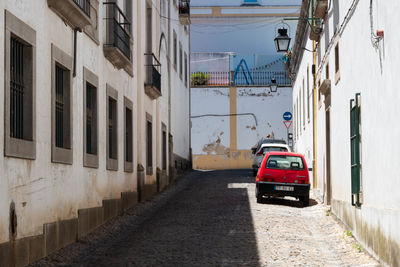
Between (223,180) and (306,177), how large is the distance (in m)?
8.16

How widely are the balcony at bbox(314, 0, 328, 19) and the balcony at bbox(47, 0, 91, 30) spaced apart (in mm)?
6580

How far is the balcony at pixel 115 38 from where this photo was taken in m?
16.0

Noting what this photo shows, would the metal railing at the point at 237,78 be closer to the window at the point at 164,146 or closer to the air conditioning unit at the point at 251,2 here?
the air conditioning unit at the point at 251,2

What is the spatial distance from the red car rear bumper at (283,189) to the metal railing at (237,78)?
23420mm

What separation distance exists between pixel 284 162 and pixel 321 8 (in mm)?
4674

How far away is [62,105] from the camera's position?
12500 millimetres

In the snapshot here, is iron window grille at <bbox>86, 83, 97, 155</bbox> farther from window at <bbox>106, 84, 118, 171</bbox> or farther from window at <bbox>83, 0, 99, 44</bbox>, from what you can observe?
window at <bbox>106, 84, 118, 171</bbox>

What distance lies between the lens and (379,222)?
373 inches

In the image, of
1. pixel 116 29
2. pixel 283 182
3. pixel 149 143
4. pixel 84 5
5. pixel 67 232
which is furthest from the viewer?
pixel 149 143

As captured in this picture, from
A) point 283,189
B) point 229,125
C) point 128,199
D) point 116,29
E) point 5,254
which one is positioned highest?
point 116,29

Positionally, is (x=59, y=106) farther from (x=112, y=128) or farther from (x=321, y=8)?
(x=321, y=8)

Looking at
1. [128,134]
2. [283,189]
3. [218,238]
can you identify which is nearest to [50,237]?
[218,238]

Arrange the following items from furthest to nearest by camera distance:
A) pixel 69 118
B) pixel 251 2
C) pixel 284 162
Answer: pixel 251 2 < pixel 284 162 < pixel 69 118

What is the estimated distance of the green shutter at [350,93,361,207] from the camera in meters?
11.9
